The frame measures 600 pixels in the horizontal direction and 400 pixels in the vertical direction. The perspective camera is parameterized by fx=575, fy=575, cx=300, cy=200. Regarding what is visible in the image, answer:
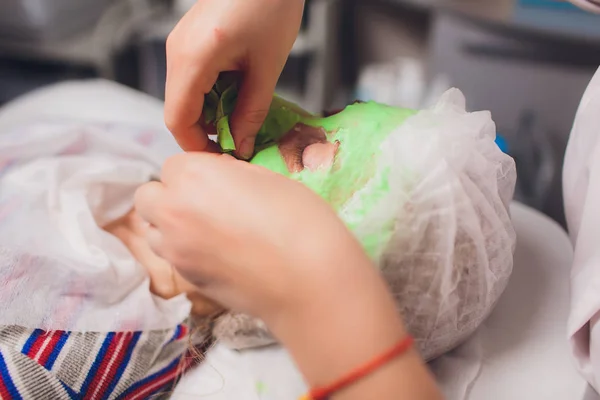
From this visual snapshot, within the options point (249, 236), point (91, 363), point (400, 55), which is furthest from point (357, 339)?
point (400, 55)

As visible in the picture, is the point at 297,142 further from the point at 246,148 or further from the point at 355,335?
the point at 355,335

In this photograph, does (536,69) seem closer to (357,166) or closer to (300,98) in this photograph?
(300,98)

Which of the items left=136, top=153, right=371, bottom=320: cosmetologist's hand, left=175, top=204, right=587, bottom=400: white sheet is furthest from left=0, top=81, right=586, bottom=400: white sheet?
left=136, top=153, right=371, bottom=320: cosmetologist's hand

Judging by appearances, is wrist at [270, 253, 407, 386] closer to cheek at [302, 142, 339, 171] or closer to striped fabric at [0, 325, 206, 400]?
cheek at [302, 142, 339, 171]

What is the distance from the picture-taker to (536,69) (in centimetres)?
138

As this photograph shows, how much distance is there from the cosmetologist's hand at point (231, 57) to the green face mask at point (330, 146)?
3cm

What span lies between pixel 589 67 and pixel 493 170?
0.92 metres

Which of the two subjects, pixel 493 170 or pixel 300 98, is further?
pixel 300 98

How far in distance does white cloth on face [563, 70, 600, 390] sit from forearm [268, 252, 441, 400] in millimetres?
252

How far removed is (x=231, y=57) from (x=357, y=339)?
317mm

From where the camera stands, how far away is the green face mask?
55cm

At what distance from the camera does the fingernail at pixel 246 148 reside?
0.63m

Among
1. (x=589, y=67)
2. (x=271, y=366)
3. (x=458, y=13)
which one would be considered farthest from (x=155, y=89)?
(x=271, y=366)

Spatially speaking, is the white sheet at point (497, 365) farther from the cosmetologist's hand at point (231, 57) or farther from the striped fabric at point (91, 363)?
the cosmetologist's hand at point (231, 57)
